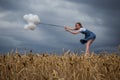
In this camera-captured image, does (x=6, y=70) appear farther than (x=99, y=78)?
Yes

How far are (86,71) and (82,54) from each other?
122 cm

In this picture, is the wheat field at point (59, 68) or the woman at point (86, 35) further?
the woman at point (86, 35)

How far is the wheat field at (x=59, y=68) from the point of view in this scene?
4.22 metres

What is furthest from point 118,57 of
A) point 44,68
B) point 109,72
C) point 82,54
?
point 44,68

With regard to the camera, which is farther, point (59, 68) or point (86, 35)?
point (86, 35)

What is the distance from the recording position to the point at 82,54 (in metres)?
5.61

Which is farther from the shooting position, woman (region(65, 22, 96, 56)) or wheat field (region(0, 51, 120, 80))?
woman (region(65, 22, 96, 56))

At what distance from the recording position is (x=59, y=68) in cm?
454

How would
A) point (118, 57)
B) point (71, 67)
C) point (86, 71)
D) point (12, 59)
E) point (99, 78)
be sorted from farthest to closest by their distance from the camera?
point (118, 57), point (12, 59), point (71, 67), point (86, 71), point (99, 78)

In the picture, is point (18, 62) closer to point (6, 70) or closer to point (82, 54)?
point (6, 70)

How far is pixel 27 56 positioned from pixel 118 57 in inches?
66.1

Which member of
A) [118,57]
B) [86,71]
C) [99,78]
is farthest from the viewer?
[118,57]

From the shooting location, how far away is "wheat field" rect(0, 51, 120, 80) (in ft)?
13.8

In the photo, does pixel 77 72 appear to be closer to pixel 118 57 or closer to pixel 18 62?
pixel 18 62
